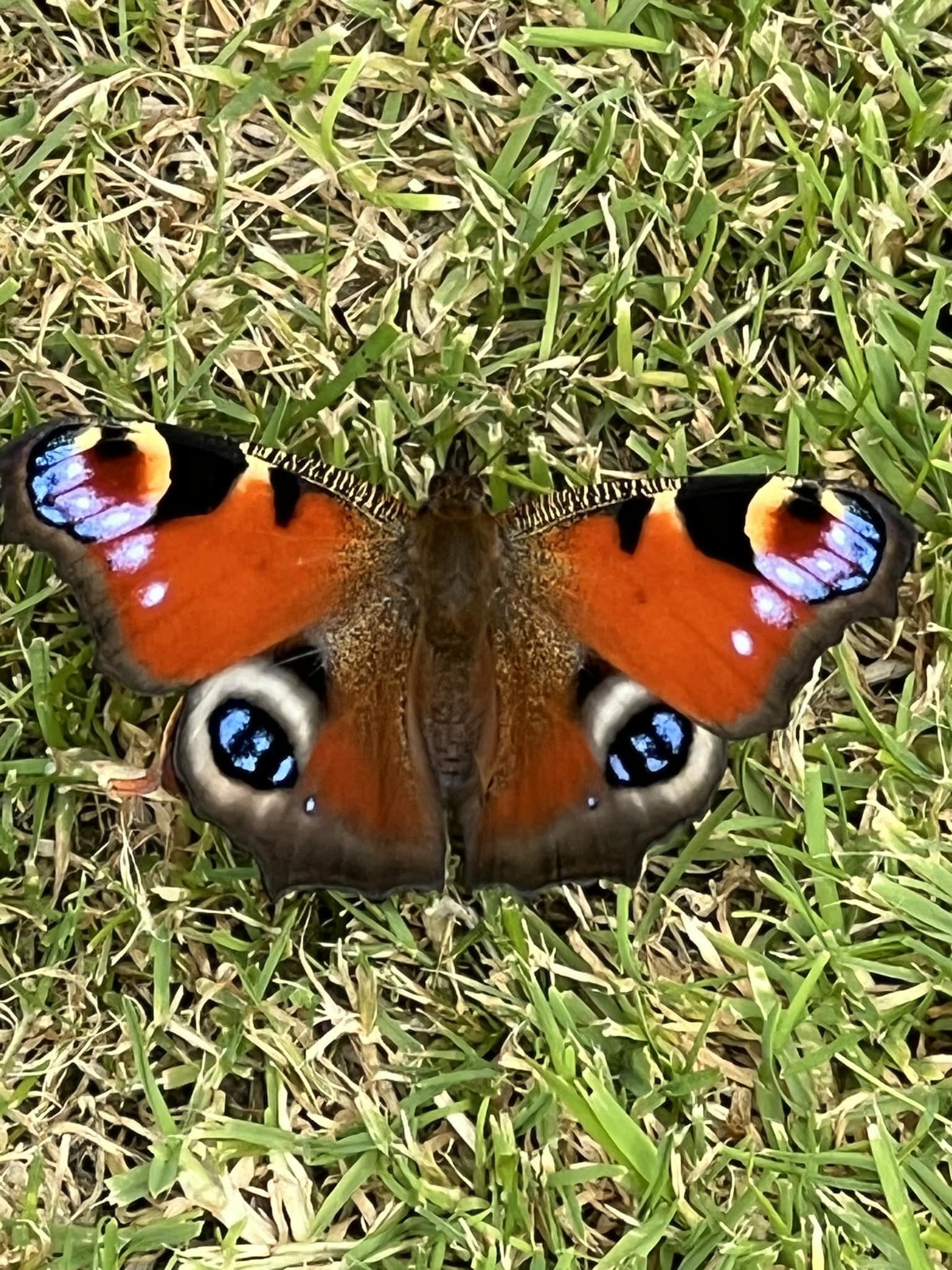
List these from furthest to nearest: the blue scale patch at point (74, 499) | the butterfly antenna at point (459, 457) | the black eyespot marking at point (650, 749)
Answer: the butterfly antenna at point (459, 457), the black eyespot marking at point (650, 749), the blue scale patch at point (74, 499)

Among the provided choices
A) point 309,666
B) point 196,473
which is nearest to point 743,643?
point 309,666

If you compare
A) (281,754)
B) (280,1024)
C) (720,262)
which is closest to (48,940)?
(280,1024)

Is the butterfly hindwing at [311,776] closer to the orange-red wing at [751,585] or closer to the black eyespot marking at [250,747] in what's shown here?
→ the black eyespot marking at [250,747]

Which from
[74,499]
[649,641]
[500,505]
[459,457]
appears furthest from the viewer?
[500,505]

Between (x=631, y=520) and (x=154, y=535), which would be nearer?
(x=154, y=535)

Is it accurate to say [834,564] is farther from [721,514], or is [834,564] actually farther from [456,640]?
[456,640]

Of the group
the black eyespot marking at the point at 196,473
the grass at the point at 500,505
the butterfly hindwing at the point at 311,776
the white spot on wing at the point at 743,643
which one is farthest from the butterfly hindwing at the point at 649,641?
the black eyespot marking at the point at 196,473

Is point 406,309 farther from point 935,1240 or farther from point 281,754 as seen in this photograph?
point 935,1240

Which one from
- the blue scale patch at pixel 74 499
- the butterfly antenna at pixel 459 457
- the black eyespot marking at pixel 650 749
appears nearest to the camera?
the blue scale patch at pixel 74 499
